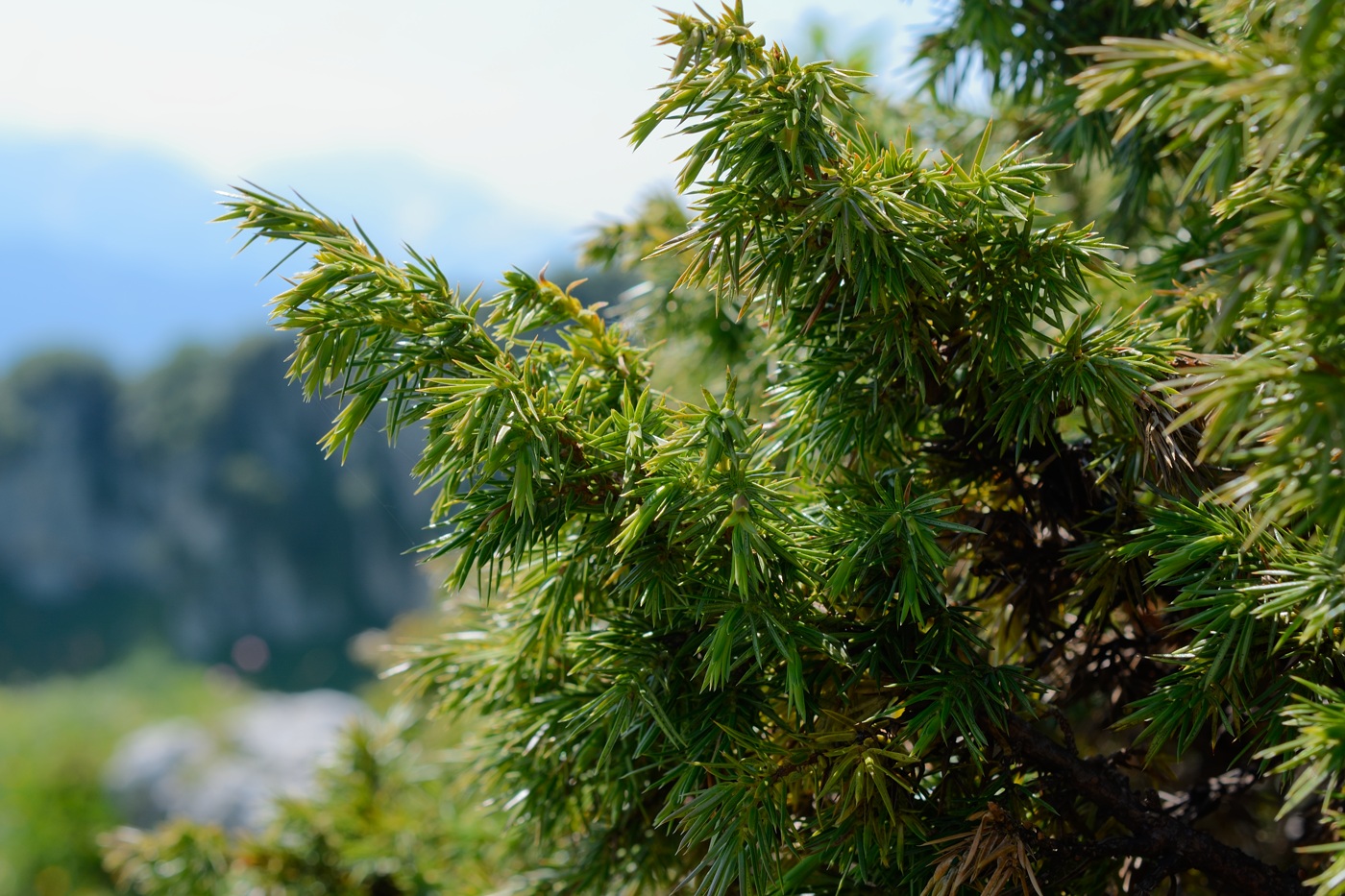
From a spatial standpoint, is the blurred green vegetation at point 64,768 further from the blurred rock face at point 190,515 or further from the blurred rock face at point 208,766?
the blurred rock face at point 190,515

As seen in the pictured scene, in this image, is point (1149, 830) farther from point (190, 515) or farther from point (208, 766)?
point (190, 515)

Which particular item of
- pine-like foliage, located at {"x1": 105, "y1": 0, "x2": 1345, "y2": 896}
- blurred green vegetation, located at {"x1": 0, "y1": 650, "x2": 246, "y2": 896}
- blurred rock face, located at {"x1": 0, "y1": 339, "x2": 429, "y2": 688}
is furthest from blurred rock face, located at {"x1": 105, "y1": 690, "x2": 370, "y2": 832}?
blurred rock face, located at {"x1": 0, "y1": 339, "x2": 429, "y2": 688}

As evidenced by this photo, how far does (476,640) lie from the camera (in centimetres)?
90

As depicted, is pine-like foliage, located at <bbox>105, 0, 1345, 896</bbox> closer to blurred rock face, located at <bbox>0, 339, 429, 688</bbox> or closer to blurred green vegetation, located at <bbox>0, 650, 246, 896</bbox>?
blurred green vegetation, located at <bbox>0, 650, 246, 896</bbox>

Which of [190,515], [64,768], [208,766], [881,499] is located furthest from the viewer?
[190,515]

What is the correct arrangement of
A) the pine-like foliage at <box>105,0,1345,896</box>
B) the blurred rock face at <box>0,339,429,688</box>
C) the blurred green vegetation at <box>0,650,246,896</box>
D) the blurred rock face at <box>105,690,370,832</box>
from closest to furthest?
the pine-like foliage at <box>105,0,1345,896</box>
the blurred green vegetation at <box>0,650,246,896</box>
the blurred rock face at <box>105,690,370,832</box>
the blurred rock face at <box>0,339,429,688</box>

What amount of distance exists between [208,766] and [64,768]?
713 millimetres

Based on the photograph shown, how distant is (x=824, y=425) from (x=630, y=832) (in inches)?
16.9

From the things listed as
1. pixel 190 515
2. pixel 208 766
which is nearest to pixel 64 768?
pixel 208 766

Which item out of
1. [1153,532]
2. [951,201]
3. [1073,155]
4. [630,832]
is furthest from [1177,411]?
[630,832]

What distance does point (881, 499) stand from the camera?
65 centimetres

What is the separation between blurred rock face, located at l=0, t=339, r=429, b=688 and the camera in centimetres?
1191

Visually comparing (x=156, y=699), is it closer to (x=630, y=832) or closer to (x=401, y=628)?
(x=401, y=628)

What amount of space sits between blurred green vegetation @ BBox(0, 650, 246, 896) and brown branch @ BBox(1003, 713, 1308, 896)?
4477 mm
